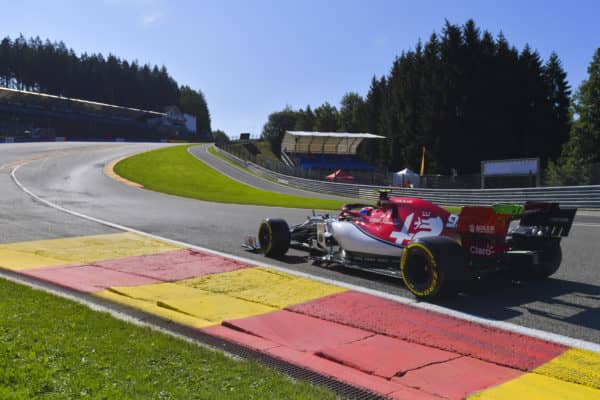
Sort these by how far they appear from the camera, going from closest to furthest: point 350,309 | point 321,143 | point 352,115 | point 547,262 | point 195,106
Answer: point 350,309 → point 547,262 → point 321,143 → point 352,115 → point 195,106

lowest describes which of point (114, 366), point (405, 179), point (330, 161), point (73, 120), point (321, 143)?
point (114, 366)


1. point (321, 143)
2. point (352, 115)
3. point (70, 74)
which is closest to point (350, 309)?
point (321, 143)

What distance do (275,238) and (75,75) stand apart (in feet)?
491

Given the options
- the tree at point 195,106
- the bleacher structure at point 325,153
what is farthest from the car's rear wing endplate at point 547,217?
the tree at point 195,106

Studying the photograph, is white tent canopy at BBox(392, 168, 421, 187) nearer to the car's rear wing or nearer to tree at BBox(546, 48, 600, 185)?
tree at BBox(546, 48, 600, 185)

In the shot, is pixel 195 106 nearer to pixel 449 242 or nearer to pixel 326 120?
pixel 326 120

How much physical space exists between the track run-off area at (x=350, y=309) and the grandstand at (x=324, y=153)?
5784 centimetres

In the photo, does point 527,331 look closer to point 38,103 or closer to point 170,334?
point 170,334

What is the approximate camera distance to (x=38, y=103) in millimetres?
102812

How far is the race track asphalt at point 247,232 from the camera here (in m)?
5.96

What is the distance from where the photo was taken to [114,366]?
4148 mm

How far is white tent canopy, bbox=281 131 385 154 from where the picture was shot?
67188mm

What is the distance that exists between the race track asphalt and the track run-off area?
0.04 meters

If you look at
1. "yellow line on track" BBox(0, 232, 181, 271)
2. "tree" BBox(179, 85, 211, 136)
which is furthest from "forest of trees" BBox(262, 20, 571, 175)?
"tree" BBox(179, 85, 211, 136)
